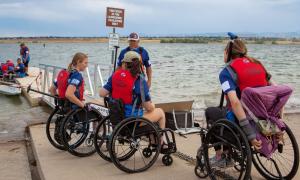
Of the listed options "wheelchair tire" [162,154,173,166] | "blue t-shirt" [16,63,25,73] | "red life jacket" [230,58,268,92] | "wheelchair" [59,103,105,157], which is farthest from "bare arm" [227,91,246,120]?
"blue t-shirt" [16,63,25,73]

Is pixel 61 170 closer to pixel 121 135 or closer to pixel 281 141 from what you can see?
pixel 121 135

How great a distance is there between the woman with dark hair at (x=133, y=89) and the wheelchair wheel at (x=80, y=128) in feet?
2.65

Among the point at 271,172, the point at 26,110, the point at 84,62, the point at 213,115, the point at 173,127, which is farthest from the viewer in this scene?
the point at 26,110

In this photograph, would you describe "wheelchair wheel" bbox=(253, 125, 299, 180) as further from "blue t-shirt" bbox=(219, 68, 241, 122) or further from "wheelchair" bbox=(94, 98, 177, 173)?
"wheelchair" bbox=(94, 98, 177, 173)

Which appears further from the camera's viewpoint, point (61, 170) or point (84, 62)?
point (84, 62)

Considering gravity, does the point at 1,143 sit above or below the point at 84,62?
below

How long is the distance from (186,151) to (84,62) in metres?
1.80

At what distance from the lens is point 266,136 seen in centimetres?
373

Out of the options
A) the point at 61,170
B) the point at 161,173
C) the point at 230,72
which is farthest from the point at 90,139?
the point at 230,72

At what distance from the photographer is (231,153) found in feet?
12.9

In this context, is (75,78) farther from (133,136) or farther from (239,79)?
(239,79)

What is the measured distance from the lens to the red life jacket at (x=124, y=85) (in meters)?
4.59

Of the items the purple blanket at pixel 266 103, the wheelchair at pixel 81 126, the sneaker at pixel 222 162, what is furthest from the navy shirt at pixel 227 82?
the wheelchair at pixel 81 126

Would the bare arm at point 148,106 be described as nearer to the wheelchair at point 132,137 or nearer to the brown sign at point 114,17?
the wheelchair at point 132,137
